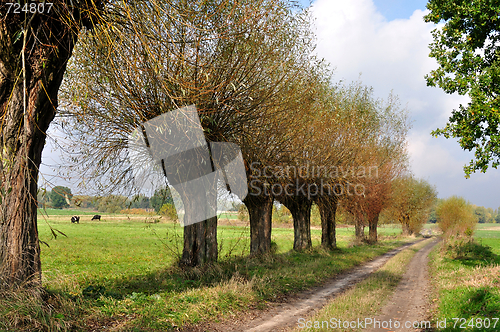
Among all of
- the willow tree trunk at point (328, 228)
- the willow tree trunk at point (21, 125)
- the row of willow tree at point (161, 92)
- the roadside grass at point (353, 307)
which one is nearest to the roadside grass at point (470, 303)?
the roadside grass at point (353, 307)

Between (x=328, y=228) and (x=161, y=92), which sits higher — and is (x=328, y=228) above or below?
below

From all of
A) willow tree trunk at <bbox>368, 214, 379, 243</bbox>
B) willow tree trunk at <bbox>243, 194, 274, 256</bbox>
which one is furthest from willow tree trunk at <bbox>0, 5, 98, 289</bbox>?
willow tree trunk at <bbox>368, 214, 379, 243</bbox>

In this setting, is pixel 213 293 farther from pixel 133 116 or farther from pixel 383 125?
pixel 383 125

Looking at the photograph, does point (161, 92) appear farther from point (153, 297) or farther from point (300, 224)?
point (300, 224)

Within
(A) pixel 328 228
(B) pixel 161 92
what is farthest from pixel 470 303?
(A) pixel 328 228

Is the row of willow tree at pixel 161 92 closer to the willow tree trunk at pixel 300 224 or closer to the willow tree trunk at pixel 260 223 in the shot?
the willow tree trunk at pixel 260 223

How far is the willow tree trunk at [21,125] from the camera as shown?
6125mm

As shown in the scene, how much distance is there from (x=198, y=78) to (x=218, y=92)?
898 mm

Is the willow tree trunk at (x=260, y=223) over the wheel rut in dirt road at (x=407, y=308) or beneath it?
over

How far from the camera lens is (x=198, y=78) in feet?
28.7

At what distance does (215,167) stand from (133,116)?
328 cm

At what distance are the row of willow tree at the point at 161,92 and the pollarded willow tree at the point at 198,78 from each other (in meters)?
0.04

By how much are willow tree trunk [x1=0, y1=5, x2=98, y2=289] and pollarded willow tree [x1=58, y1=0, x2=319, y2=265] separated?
1.14 meters

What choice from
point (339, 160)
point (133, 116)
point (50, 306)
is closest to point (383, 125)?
point (339, 160)
